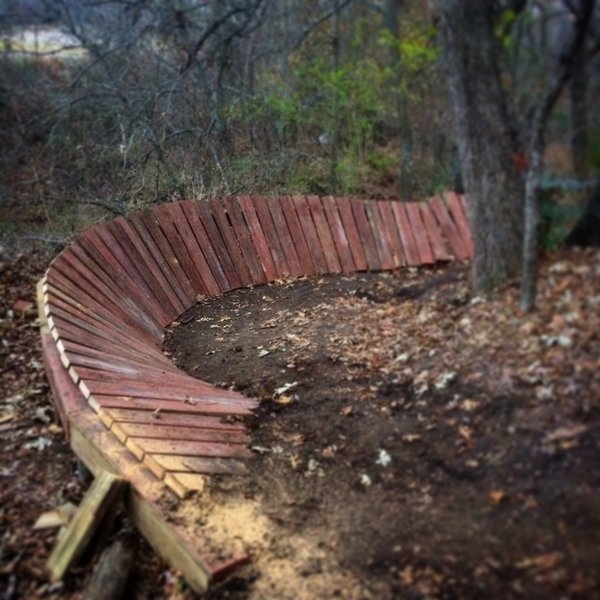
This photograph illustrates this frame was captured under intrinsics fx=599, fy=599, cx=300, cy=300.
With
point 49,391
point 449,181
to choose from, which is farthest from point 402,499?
point 449,181

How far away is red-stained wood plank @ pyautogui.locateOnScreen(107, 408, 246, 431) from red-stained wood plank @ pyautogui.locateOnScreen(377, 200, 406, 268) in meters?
3.58

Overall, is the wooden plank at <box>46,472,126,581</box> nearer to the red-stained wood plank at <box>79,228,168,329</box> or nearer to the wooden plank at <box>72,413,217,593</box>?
the wooden plank at <box>72,413,217,593</box>

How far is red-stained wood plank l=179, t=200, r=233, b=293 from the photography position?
260 inches

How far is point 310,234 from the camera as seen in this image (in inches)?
279

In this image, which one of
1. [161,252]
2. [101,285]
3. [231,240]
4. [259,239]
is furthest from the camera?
[259,239]

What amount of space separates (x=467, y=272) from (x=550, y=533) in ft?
8.11

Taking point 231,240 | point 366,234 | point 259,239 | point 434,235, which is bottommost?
point 434,235

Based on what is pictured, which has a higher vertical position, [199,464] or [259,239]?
[199,464]

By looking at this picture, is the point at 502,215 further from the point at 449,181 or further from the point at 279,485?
the point at 449,181

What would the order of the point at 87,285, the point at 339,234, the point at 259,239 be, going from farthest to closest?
the point at 339,234, the point at 259,239, the point at 87,285

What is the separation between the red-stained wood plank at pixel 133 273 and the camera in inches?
227

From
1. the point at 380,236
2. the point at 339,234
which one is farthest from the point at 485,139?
the point at 339,234

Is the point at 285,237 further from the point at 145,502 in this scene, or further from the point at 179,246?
the point at 145,502

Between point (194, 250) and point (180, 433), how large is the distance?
339cm
